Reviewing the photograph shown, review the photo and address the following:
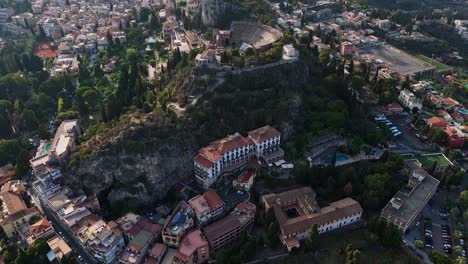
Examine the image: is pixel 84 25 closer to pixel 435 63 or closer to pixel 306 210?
pixel 306 210

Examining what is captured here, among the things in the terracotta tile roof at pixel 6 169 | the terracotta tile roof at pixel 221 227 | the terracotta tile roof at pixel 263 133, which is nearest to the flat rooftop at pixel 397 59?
the terracotta tile roof at pixel 263 133

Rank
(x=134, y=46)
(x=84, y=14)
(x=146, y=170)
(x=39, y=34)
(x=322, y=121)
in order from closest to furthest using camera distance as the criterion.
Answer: (x=146, y=170)
(x=322, y=121)
(x=134, y=46)
(x=39, y=34)
(x=84, y=14)

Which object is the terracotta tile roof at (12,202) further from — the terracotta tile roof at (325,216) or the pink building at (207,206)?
the terracotta tile roof at (325,216)

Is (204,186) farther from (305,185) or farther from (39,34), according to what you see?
(39,34)

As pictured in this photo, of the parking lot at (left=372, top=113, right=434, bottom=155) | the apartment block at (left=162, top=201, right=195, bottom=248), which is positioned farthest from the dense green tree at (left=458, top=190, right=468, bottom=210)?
the apartment block at (left=162, top=201, right=195, bottom=248)

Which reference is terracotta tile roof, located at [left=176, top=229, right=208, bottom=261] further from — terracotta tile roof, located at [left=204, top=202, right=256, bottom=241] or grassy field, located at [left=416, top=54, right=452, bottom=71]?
grassy field, located at [left=416, top=54, right=452, bottom=71]

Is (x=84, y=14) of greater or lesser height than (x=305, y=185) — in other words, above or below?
above

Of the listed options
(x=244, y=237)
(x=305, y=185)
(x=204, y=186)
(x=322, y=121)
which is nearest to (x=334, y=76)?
(x=322, y=121)
